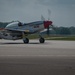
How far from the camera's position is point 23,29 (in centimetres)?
3681

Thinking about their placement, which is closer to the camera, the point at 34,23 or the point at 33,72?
the point at 33,72

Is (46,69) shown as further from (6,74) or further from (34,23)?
(34,23)

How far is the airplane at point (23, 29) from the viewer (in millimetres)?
36344

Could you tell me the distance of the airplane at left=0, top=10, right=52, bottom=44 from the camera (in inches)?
1431

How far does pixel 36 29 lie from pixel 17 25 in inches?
90.1

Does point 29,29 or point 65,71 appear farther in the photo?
point 29,29

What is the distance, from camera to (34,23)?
36.4m

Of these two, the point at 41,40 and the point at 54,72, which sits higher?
the point at 54,72

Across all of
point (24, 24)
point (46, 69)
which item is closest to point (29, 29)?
point (24, 24)

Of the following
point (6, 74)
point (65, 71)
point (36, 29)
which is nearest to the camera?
point (6, 74)

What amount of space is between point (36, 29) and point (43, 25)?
86 centimetres

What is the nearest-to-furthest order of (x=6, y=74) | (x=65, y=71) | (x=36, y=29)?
(x=6, y=74) → (x=65, y=71) → (x=36, y=29)

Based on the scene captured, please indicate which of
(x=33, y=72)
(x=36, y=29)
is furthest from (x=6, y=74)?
(x=36, y=29)

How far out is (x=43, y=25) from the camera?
36.4 metres
